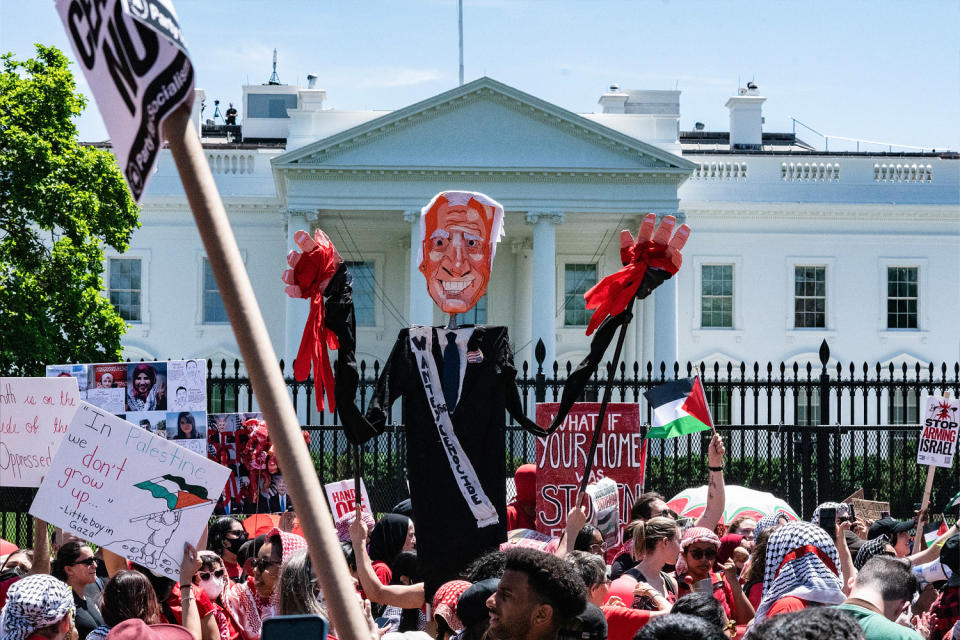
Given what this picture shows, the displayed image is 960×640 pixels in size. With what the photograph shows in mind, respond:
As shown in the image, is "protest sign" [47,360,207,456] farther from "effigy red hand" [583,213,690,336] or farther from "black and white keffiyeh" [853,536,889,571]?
"black and white keffiyeh" [853,536,889,571]

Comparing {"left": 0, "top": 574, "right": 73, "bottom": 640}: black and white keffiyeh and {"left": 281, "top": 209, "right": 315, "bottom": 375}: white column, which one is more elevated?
{"left": 281, "top": 209, "right": 315, "bottom": 375}: white column

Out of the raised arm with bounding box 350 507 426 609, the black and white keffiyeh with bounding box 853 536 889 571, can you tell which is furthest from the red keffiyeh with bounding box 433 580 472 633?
the black and white keffiyeh with bounding box 853 536 889 571

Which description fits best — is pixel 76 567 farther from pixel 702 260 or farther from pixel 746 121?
pixel 746 121

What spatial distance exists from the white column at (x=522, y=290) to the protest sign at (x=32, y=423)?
81.3 feet

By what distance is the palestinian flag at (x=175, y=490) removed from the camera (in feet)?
15.3

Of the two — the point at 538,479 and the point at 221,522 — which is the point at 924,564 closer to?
the point at 538,479

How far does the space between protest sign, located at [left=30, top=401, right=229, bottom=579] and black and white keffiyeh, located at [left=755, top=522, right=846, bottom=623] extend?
6.93 ft

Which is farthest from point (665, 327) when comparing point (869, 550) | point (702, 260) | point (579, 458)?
point (869, 550)

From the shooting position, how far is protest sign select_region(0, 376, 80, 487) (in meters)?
5.99

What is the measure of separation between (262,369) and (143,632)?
2411 mm

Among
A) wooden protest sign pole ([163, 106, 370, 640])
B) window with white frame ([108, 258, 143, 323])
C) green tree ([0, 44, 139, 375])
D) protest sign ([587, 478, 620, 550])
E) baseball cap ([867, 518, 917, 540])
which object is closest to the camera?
wooden protest sign pole ([163, 106, 370, 640])

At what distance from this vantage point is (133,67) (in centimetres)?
169

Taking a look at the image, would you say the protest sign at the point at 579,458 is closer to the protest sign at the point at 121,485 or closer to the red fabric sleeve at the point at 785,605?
the protest sign at the point at 121,485

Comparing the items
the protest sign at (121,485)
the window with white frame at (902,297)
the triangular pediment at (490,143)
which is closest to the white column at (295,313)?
the triangular pediment at (490,143)
